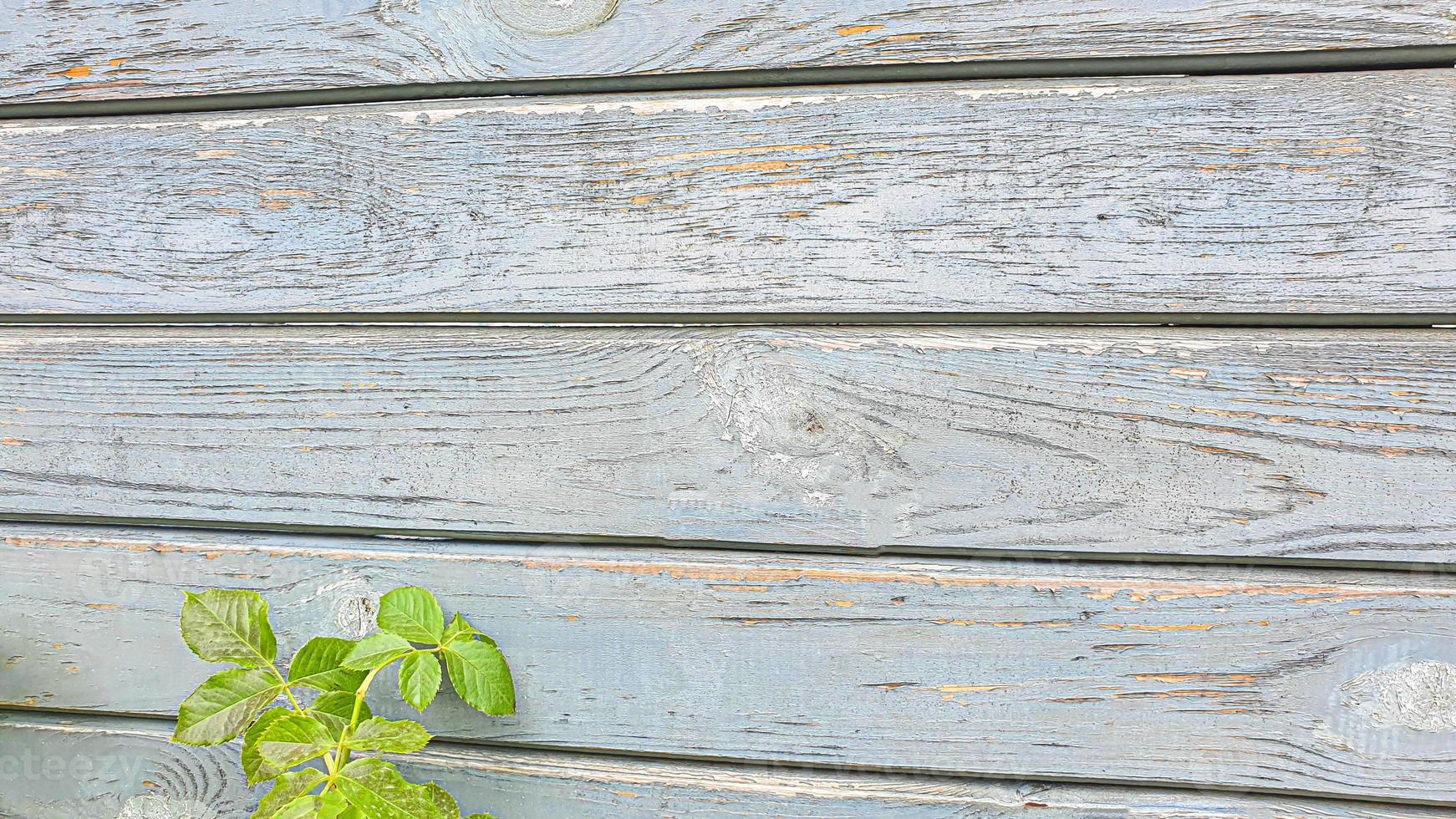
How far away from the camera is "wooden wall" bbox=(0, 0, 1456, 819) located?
0.48 m

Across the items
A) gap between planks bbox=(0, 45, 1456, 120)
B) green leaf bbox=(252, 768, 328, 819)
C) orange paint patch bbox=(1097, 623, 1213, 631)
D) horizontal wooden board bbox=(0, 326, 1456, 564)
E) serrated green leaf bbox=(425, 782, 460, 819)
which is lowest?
serrated green leaf bbox=(425, 782, 460, 819)

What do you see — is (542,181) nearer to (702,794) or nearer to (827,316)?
(827,316)

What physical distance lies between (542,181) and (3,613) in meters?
0.53

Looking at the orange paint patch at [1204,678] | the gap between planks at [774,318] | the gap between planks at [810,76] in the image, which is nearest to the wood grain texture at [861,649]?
the orange paint patch at [1204,678]

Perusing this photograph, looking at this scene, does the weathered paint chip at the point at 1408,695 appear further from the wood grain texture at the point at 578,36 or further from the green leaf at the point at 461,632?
the green leaf at the point at 461,632

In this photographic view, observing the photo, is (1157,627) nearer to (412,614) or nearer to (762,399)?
(762,399)

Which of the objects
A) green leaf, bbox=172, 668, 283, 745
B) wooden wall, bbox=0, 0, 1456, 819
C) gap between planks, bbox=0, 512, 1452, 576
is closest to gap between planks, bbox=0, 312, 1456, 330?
wooden wall, bbox=0, 0, 1456, 819

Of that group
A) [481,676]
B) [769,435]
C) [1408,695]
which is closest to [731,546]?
[769,435]

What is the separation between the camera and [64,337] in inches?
22.5

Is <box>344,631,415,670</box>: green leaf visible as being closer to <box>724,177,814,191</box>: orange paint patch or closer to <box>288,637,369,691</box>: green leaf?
<box>288,637,369,691</box>: green leaf

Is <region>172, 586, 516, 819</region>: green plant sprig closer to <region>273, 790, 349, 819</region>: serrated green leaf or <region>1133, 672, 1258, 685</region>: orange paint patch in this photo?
<region>273, 790, 349, 819</region>: serrated green leaf

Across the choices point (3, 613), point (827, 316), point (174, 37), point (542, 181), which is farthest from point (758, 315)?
point (3, 613)

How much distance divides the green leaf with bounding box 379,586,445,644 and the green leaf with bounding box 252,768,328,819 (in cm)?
10

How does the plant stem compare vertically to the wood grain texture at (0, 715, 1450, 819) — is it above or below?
above
